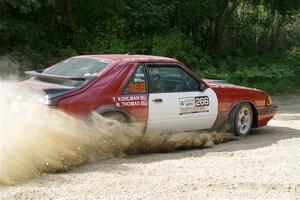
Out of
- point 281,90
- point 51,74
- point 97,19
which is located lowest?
point 281,90

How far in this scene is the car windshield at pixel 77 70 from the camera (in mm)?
7732

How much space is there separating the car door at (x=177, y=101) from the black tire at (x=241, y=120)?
508 mm

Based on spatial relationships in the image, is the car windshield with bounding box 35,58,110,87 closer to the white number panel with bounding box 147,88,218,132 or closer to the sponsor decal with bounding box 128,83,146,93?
the sponsor decal with bounding box 128,83,146,93

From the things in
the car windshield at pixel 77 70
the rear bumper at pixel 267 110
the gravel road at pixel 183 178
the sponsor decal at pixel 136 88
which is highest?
the car windshield at pixel 77 70

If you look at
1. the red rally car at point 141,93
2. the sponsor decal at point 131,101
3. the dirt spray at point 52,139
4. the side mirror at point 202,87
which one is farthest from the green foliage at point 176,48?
the dirt spray at point 52,139

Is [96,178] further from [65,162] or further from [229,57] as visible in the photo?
[229,57]

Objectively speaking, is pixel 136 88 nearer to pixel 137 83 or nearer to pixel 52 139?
pixel 137 83

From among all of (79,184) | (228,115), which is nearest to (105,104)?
(79,184)

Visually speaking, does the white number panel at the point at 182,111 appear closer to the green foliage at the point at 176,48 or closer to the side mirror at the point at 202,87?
the side mirror at the point at 202,87

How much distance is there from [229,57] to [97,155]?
46.0 ft

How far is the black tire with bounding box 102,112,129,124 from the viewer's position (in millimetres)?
7690

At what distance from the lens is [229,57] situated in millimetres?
20578

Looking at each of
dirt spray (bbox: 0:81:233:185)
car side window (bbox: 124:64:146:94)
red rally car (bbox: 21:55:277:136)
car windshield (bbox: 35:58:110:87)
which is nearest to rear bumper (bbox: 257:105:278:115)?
red rally car (bbox: 21:55:277:136)

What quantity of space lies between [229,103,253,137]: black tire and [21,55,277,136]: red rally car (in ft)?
0.06
